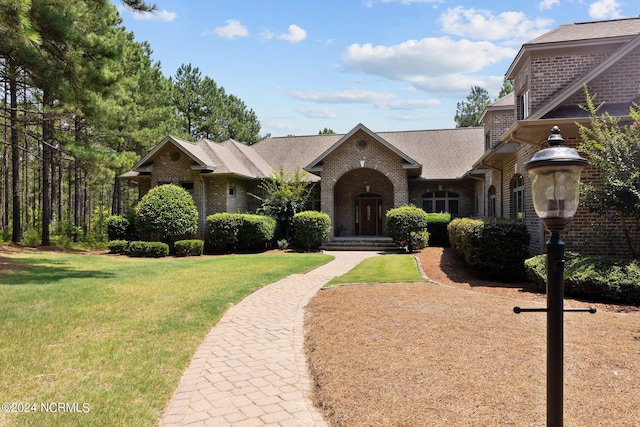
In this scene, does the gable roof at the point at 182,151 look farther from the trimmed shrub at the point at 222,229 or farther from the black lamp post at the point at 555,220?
the black lamp post at the point at 555,220

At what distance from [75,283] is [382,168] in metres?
14.5

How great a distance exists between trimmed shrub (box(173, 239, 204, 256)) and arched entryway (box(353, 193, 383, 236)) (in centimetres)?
921

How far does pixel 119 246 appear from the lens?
19125 mm

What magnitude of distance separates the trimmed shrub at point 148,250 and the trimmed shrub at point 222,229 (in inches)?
83.8

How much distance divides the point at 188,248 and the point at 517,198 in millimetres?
13488

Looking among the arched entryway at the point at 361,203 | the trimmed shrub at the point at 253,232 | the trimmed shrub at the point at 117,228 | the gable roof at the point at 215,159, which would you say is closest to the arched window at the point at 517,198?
the arched entryway at the point at 361,203

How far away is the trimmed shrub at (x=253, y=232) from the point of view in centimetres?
1927

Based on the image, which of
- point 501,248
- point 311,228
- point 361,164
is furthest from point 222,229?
point 501,248

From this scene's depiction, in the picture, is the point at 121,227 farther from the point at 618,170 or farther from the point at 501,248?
the point at 618,170

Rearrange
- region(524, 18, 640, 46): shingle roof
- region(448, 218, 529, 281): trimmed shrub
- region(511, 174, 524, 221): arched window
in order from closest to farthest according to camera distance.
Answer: region(448, 218, 529, 281): trimmed shrub
region(524, 18, 640, 46): shingle roof
region(511, 174, 524, 221): arched window

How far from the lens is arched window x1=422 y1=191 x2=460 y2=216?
22797mm

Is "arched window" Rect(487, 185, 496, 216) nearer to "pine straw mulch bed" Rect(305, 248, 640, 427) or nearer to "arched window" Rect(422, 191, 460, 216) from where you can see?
"arched window" Rect(422, 191, 460, 216)

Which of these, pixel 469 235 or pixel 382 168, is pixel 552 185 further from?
pixel 382 168

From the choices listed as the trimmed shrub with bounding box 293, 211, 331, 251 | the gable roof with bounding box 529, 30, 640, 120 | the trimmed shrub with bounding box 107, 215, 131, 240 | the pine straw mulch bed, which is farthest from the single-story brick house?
the pine straw mulch bed
